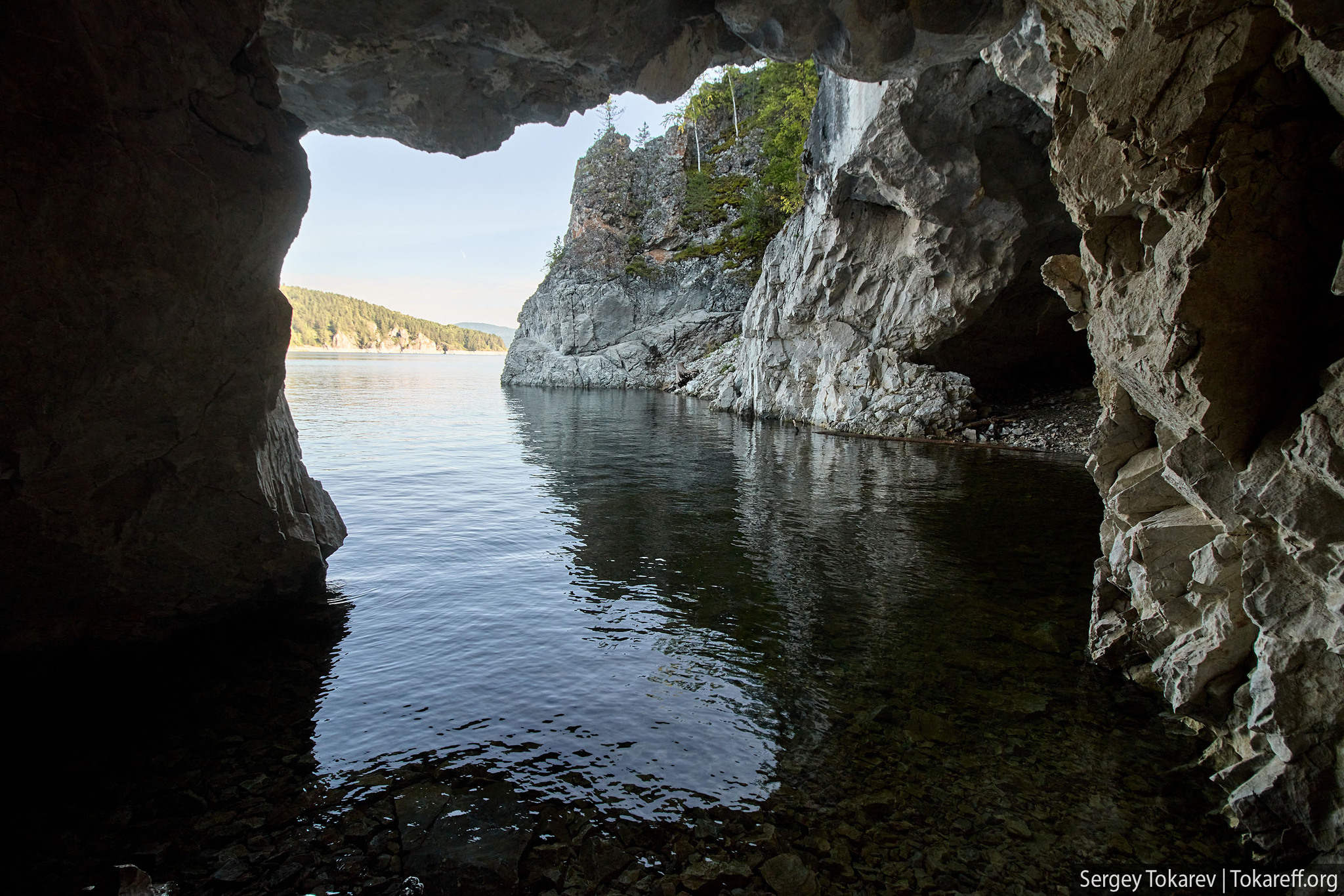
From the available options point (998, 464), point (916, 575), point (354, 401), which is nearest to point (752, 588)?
point (916, 575)

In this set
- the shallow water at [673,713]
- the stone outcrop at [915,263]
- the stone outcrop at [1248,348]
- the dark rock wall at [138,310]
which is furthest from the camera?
the stone outcrop at [915,263]

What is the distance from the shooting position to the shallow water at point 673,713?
495 centimetres

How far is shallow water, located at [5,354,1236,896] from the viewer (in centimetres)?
495

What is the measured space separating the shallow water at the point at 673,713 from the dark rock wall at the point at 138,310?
114 cm

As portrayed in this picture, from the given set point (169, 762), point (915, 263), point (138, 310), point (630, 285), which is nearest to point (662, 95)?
point (138, 310)

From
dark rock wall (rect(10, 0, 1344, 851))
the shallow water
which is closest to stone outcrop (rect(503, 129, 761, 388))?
the shallow water

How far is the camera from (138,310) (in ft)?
22.9

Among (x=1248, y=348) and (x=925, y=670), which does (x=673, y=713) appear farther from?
(x=1248, y=348)

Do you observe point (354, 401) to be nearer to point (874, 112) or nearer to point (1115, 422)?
point (874, 112)

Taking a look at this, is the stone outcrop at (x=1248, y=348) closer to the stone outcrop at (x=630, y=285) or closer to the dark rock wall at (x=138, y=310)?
the dark rock wall at (x=138, y=310)

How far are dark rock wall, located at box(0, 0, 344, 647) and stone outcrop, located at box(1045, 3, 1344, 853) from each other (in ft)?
29.0

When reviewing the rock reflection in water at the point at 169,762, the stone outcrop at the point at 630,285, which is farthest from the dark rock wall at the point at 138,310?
the stone outcrop at the point at 630,285

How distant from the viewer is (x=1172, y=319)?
5258mm

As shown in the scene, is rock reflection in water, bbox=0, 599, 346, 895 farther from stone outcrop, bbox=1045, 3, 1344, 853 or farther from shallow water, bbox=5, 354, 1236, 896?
stone outcrop, bbox=1045, 3, 1344, 853
